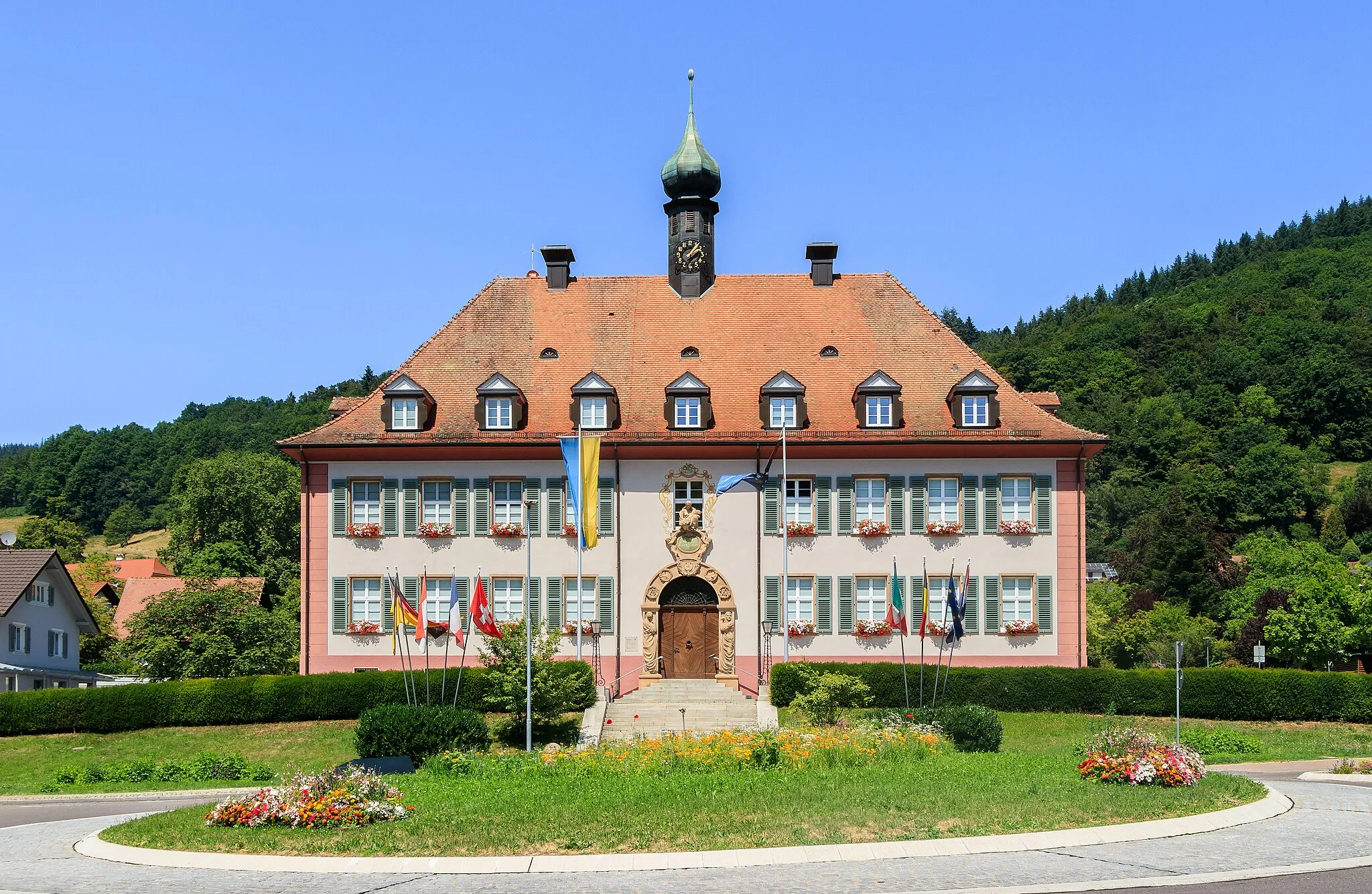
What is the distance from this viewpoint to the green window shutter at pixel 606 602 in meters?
43.2

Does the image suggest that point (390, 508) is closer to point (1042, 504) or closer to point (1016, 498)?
point (1016, 498)

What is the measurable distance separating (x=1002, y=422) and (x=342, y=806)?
29230 millimetres

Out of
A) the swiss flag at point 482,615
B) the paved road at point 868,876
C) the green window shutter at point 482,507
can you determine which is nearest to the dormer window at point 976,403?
the green window shutter at point 482,507

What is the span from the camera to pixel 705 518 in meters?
43.7

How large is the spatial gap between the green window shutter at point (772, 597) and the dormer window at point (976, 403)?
22.8ft

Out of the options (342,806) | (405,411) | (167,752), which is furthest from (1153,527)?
(342,806)

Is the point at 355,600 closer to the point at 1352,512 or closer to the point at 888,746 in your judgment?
the point at 888,746

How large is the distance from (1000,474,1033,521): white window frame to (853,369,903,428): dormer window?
3583 millimetres

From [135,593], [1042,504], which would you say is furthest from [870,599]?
[135,593]

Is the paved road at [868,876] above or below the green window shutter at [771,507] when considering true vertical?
below

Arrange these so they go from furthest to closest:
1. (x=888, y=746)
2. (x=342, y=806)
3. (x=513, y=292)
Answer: (x=513, y=292) < (x=888, y=746) < (x=342, y=806)

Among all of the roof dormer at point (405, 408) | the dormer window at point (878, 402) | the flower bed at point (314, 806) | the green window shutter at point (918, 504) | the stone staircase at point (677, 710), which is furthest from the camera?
the roof dormer at point (405, 408)

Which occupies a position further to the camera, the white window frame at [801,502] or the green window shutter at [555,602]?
the white window frame at [801,502]

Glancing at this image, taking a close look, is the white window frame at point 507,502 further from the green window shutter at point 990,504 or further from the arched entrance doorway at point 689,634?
the green window shutter at point 990,504
